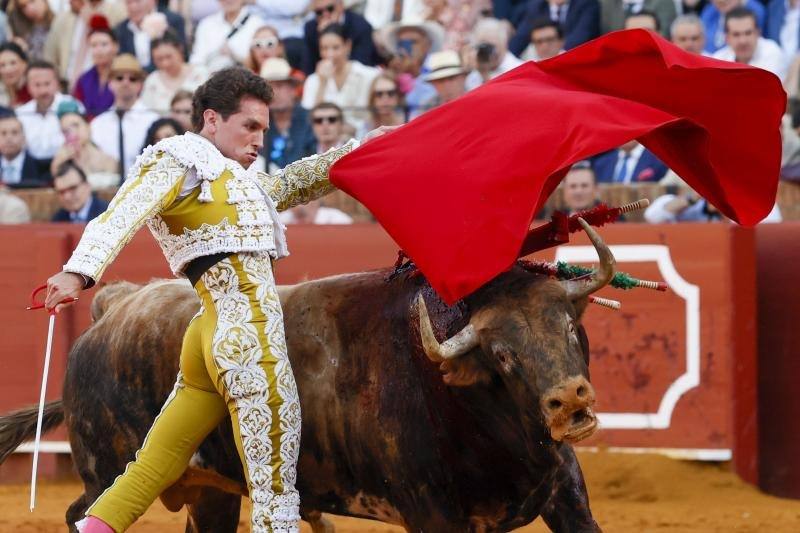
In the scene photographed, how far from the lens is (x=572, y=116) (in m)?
3.97

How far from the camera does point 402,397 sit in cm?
426

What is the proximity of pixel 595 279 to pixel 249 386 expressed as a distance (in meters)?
1.02

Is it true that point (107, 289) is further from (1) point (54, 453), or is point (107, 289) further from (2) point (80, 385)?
(1) point (54, 453)

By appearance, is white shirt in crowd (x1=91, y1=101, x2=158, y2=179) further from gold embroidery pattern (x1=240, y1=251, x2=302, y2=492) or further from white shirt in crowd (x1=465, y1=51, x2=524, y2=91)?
gold embroidery pattern (x1=240, y1=251, x2=302, y2=492)

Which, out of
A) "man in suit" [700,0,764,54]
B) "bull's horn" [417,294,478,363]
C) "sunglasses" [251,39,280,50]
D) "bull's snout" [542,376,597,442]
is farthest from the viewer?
"sunglasses" [251,39,280,50]

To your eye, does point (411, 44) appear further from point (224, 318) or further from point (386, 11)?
point (224, 318)

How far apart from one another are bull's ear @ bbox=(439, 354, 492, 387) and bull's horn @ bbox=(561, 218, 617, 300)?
32cm

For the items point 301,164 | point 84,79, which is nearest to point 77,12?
point 84,79

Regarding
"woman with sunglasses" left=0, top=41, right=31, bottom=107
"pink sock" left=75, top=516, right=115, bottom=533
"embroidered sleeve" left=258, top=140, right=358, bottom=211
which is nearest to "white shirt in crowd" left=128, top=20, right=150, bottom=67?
"woman with sunglasses" left=0, top=41, right=31, bottom=107

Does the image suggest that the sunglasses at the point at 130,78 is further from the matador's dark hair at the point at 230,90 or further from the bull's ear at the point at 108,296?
the matador's dark hair at the point at 230,90

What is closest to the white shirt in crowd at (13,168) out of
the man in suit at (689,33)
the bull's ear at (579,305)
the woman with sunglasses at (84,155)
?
the woman with sunglasses at (84,155)

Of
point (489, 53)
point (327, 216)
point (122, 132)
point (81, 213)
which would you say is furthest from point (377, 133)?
point (122, 132)

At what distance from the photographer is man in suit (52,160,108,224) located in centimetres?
855

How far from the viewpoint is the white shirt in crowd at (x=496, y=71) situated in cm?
882
